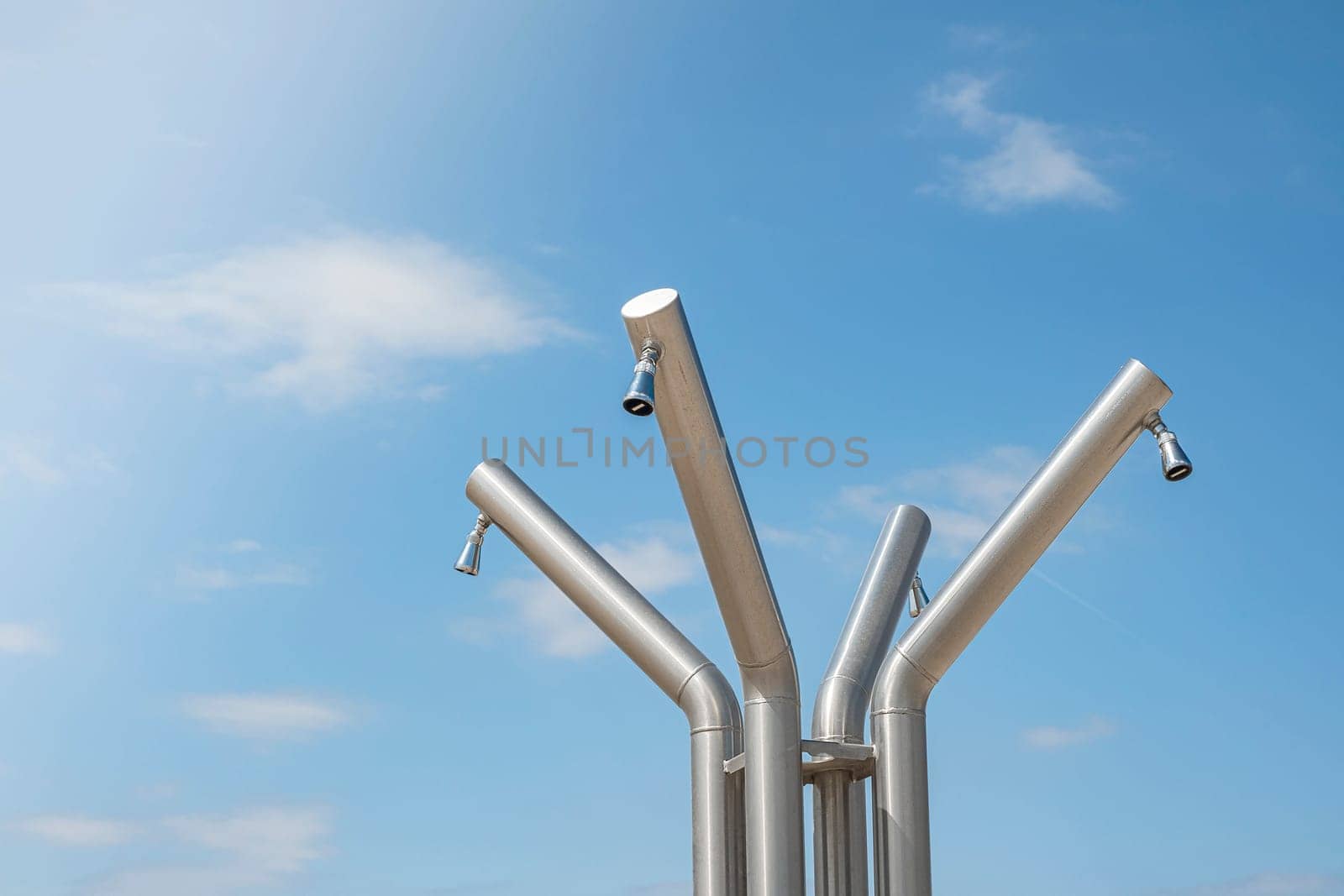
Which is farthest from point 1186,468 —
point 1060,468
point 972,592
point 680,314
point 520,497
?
point 520,497

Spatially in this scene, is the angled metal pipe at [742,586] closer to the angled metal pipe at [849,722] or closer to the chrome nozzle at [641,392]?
the chrome nozzle at [641,392]

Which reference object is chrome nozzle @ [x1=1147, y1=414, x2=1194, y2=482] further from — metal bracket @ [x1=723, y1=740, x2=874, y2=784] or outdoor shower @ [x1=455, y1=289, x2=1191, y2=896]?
metal bracket @ [x1=723, y1=740, x2=874, y2=784]

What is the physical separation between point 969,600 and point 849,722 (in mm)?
1071

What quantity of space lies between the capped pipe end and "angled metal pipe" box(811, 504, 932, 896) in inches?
108

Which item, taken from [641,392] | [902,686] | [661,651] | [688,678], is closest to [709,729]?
[688,678]

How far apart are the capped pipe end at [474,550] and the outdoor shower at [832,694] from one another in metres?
1.67

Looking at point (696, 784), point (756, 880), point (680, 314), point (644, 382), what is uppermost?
point (680, 314)

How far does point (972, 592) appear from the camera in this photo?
8.91 meters

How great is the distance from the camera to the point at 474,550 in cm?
1080

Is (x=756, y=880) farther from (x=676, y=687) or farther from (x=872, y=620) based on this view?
(x=872, y=620)

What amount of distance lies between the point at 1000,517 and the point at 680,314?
2637 mm

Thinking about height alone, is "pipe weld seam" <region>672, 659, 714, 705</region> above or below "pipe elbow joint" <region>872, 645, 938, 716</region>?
above

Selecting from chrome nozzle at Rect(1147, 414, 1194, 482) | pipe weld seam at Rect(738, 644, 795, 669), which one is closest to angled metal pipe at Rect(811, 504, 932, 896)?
pipe weld seam at Rect(738, 644, 795, 669)

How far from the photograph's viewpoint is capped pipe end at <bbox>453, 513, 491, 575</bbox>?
10758mm
